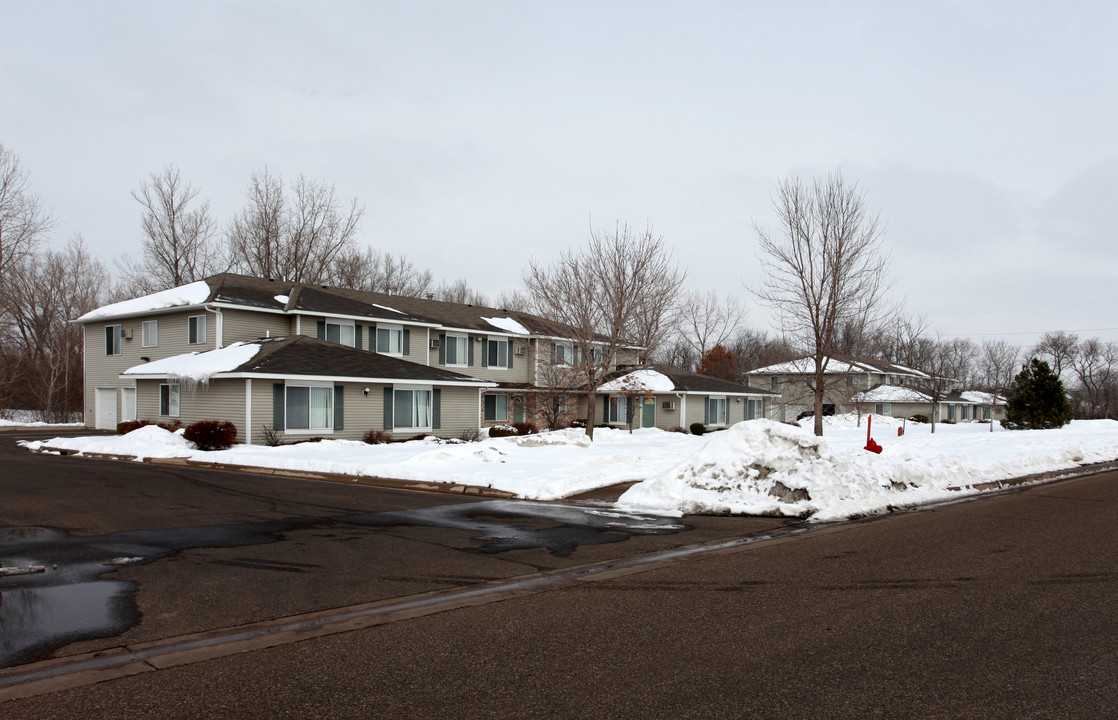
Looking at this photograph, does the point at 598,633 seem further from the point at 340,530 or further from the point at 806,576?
the point at 340,530

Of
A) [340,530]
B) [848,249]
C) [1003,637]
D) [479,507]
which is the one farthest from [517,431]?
[1003,637]

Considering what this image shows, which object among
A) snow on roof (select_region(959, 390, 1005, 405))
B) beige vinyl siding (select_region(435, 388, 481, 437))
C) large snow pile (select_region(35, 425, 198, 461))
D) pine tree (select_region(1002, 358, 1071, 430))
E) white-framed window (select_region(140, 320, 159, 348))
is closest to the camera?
large snow pile (select_region(35, 425, 198, 461))

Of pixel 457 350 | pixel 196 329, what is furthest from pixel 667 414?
pixel 196 329

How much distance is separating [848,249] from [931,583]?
22.8m

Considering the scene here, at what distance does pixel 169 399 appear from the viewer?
30.5 m

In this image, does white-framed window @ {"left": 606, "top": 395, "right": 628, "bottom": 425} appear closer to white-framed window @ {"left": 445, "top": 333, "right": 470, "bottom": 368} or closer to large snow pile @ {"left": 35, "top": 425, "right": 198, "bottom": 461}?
white-framed window @ {"left": 445, "top": 333, "right": 470, "bottom": 368}

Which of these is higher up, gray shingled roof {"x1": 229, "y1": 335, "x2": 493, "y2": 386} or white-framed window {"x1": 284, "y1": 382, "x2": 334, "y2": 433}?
gray shingled roof {"x1": 229, "y1": 335, "x2": 493, "y2": 386}

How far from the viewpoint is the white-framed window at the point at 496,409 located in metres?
41.4

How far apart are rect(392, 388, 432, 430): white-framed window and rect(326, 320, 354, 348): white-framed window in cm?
479

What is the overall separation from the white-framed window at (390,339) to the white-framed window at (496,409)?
6.03 m

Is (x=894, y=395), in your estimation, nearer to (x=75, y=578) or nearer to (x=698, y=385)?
(x=698, y=385)

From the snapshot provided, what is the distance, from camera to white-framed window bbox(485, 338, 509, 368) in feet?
139

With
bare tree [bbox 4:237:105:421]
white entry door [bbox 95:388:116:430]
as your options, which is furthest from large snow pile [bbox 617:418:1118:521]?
bare tree [bbox 4:237:105:421]

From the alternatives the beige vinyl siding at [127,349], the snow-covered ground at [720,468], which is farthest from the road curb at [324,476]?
the beige vinyl siding at [127,349]
